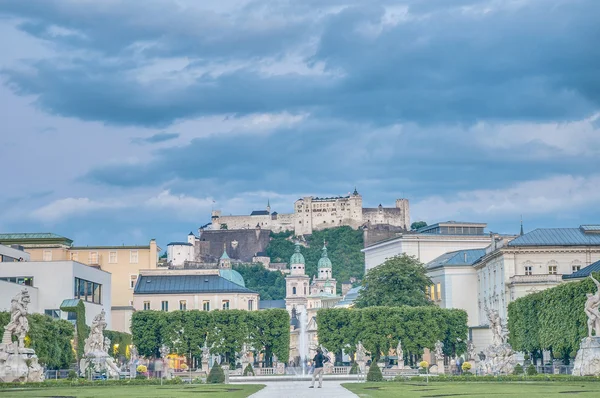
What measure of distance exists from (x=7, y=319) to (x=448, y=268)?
210ft

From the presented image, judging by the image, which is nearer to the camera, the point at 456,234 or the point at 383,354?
the point at 383,354

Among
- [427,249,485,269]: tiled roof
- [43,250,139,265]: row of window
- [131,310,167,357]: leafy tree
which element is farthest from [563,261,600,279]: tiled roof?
[43,250,139,265]: row of window

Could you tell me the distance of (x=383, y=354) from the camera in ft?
334

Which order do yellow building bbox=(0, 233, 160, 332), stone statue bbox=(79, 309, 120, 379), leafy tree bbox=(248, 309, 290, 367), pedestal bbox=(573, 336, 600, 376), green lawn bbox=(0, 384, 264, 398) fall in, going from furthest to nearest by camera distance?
1. yellow building bbox=(0, 233, 160, 332)
2. leafy tree bbox=(248, 309, 290, 367)
3. stone statue bbox=(79, 309, 120, 379)
4. pedestal bbox=(573, 336, 600, 376)
5. green lawn bbox=(0, 384, 264, 398)

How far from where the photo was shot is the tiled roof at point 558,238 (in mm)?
104812

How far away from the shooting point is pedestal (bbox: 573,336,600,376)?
173 ft

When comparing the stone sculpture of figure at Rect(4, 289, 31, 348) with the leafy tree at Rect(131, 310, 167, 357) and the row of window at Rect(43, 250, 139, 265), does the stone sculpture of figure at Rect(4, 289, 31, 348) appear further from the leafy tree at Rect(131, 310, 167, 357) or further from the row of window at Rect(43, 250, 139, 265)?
the row of window at Rect(43, 250, 139, 265)

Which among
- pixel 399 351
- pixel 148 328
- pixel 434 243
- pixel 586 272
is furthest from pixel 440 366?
pixel 434 243

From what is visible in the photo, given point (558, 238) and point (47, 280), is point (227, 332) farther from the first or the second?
point (558, 238)

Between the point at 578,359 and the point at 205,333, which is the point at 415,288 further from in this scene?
the point at 578,359

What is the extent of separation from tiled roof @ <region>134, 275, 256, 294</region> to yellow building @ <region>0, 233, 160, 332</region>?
7.01ft

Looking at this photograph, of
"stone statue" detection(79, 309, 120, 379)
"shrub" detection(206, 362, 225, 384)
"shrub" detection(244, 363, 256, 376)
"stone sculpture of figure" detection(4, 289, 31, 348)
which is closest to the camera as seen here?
"stone sculpture of figure" detection(4, 289, 31, 348)

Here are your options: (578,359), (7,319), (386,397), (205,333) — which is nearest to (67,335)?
(7,319)

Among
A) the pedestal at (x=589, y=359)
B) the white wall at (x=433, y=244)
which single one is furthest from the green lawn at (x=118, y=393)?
the white wall at (x=433, y=244)
